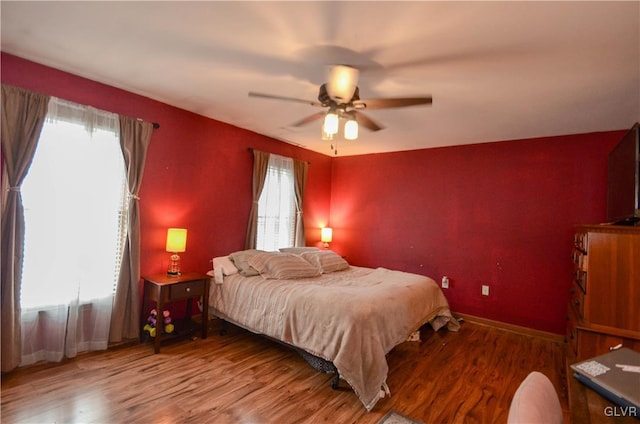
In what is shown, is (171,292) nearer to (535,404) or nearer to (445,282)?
(535,404)

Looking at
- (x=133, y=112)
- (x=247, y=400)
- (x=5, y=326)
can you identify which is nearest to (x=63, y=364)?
(x=5, y=326)

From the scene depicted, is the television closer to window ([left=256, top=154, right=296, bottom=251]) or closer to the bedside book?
the bedside book

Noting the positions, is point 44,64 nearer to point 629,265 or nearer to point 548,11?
point 548,11

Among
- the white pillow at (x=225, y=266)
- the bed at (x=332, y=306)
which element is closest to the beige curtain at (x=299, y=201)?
the bed at (x=332, y=306)

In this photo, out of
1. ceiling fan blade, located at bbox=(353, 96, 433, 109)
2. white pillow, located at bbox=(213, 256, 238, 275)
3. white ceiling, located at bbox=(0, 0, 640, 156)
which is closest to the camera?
white ceiling, located at bbox=(0, 0, 640, 156)

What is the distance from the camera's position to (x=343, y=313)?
2.44 metres

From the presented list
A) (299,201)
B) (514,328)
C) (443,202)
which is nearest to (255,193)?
(299,201)

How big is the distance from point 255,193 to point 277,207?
1.67 ft

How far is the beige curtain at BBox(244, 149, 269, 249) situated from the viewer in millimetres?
4109

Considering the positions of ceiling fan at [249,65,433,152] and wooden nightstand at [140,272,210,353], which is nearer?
ceiling fan at [249,65,433,152]

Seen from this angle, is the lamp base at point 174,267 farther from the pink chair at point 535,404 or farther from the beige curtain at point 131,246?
the pink chair at point 535,404

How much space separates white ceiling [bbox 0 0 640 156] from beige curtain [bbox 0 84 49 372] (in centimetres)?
41

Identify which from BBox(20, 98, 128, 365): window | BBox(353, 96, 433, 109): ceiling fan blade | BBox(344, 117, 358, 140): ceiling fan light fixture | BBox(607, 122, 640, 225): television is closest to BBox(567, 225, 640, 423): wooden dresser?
BBox(607, 122, 640, 225): television

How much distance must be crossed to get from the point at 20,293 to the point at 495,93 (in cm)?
414
